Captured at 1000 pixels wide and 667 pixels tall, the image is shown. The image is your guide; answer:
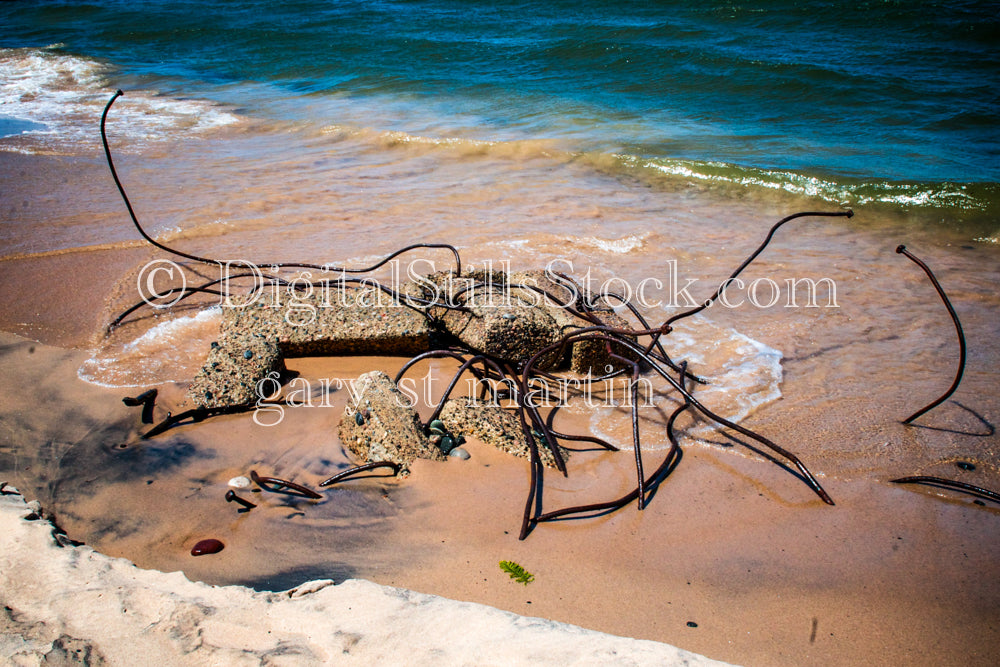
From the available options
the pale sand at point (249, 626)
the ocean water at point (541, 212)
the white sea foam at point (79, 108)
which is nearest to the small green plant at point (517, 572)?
the ocean water at point (541, 212)

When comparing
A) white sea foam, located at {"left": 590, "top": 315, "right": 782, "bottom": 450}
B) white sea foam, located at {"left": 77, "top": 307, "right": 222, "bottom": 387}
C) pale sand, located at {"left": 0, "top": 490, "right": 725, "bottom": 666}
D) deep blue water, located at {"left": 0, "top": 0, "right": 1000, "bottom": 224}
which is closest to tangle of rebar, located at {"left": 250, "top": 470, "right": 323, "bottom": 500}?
pale sand, located at {"left": 0, "top": 490, "right": 725, "bottom": 666}

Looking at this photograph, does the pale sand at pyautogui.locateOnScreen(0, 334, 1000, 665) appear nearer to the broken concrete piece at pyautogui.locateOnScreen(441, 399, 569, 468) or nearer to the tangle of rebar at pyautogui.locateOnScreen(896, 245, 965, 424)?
the broken concrete piece at pyautogui.locateOnScreen(441, 399, 569, 468)

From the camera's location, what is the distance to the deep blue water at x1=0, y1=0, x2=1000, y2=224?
825 centimetres

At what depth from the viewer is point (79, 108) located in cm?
1038

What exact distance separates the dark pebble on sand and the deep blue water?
6.92 m

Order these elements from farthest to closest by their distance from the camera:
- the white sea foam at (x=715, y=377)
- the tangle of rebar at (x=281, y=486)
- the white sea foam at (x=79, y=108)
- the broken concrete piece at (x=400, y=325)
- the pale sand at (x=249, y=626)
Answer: the white sea foam at (x=79, y=108) < the broken concrete piece at (x=400, y=325) < the white sea foam at (x=715, y=377) < the tangle of rebar at (x=281, y=486) < the pale sand at (x=249, y=626)

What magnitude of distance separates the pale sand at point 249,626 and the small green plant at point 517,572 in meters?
0.33

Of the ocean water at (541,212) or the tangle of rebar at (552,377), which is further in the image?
the ocean water at (541,212)

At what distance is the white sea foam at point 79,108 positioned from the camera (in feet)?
27.8

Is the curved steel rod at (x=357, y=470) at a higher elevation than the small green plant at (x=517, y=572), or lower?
higher

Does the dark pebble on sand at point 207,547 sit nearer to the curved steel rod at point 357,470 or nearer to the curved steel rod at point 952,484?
the curved steel rod at point 357,470

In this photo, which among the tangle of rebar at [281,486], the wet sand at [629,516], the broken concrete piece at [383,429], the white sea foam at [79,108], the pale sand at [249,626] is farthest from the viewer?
the white sea foam at [79,108]

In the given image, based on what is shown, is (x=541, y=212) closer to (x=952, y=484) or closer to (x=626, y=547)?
(x=952, y=484)

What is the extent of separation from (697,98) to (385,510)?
35.1 ft
